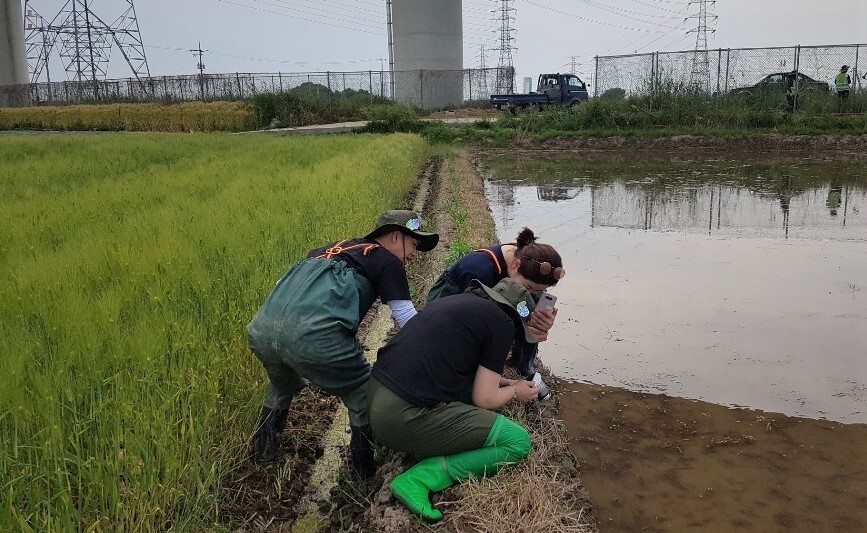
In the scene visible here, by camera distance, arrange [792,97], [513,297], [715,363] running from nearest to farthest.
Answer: [513,297] < [715,363] < [792,97]

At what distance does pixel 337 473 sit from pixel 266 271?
Answer: 1300 millimetres

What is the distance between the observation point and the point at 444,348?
2.57 meters

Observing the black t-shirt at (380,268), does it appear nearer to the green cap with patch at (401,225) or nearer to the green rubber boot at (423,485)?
the green cap with patch at (401,225)

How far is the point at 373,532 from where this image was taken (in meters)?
2.50

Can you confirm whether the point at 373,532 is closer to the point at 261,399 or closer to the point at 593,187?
the point at 261,399

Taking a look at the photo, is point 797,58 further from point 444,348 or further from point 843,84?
point 444,348

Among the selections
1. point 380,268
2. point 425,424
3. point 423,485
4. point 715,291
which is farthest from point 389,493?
point 715,291

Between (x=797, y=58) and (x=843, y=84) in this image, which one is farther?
(x=797, y=58)

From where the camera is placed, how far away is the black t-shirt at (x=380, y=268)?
2.86 m

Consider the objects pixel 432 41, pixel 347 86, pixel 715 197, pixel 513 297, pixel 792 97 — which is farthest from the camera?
pixel 432 41

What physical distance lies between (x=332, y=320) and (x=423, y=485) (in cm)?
74

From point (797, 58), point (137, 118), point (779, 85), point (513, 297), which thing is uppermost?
point (797, 58)

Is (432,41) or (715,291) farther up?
(432,41)

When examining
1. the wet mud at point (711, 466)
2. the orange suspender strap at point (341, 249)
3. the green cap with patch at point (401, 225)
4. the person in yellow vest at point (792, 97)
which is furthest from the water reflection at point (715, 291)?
the person in yellow vest at point (792, 97)
